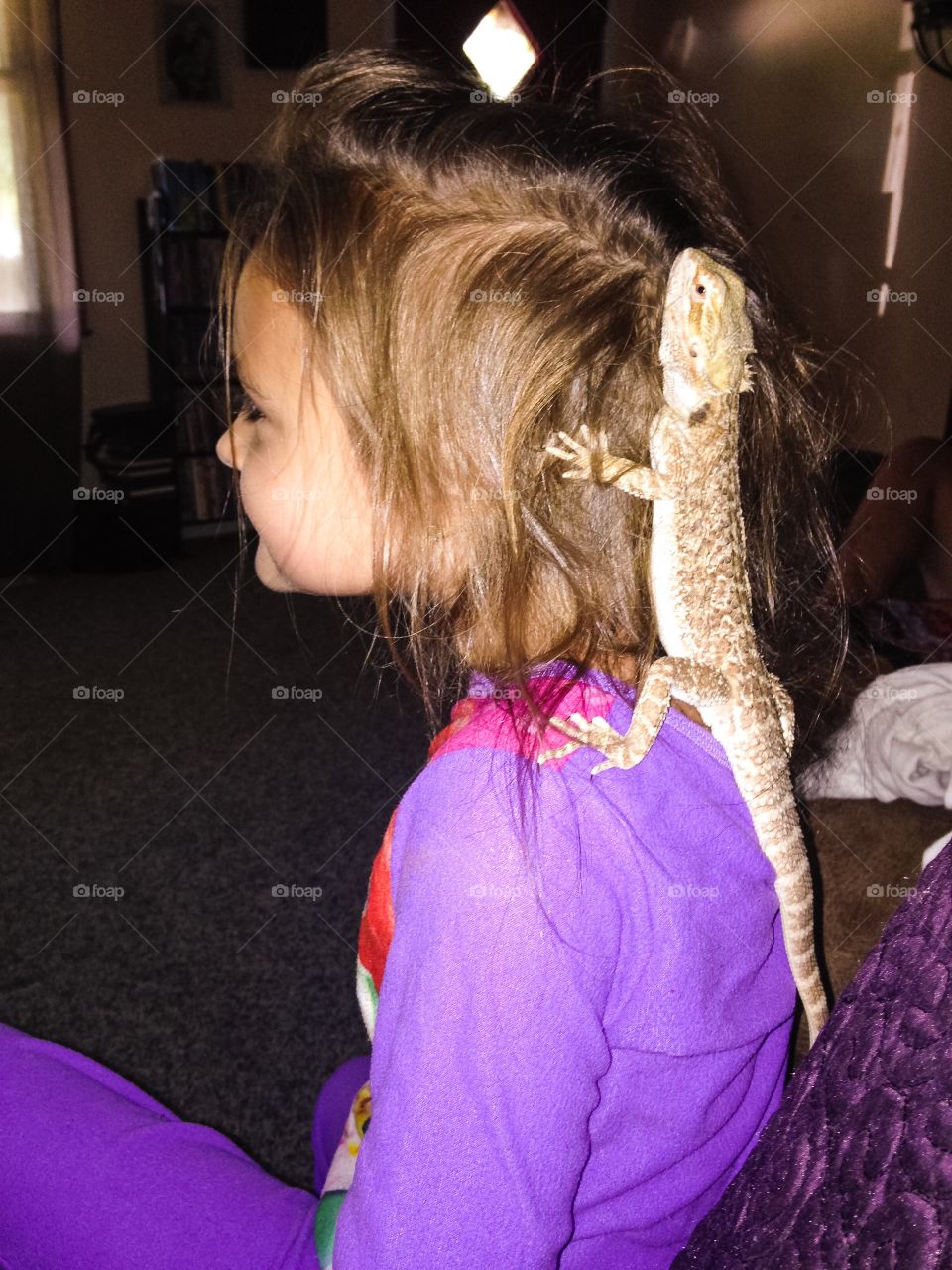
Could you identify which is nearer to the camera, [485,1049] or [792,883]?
[485,1049]

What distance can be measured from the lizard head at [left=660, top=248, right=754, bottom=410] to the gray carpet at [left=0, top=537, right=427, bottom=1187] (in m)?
0.76

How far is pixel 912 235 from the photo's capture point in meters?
5.94

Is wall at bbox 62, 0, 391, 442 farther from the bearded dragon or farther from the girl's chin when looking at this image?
the bearded dragon

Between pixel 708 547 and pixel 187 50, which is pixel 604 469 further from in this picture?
pixel 187 50

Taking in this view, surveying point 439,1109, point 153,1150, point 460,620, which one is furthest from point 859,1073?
point 153,1150

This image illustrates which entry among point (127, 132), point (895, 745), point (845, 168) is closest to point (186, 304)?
point (127, 132)

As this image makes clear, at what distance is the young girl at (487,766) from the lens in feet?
2.26

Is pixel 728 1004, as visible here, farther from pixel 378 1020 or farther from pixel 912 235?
pixel 912 235

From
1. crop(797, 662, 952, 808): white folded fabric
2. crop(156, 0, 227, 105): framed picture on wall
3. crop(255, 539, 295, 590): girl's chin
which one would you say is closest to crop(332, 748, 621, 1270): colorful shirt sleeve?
crop(255, 539, 295, 590): girl's chin

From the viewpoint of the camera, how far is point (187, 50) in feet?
21.2

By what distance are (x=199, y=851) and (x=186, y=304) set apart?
4929mm

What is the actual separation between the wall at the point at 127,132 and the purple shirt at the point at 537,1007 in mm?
6701

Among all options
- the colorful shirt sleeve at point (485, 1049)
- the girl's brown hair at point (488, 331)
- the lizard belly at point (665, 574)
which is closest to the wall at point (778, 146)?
the girl's brown hair at point (488, 331)

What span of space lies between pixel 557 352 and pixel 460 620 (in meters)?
0.28
